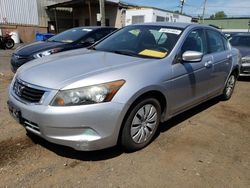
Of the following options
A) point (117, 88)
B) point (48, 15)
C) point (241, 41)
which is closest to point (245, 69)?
point (241, 41)

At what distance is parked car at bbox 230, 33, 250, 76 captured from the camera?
332 inches

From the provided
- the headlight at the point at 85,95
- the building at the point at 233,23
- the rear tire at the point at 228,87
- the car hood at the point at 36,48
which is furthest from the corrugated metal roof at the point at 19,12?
the building at the point at 233,23

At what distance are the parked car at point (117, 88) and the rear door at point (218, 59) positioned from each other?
0.50ft

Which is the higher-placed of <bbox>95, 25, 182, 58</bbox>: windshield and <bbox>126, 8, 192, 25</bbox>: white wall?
<bbox>126, 8, 192, 25</bbox>: white wall

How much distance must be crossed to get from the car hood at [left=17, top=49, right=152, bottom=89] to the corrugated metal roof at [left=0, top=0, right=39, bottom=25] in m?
22.9

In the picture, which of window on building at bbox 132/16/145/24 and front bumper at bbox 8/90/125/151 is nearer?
front bumper at bbox 8/90/125/151

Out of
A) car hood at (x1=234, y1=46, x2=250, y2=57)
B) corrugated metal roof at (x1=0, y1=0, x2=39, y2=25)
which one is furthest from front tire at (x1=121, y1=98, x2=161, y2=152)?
corrugated metal roof at (x1=0, y1=0, x2=39, y2=25)

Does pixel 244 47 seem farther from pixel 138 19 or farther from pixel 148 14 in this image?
pixel 138 19

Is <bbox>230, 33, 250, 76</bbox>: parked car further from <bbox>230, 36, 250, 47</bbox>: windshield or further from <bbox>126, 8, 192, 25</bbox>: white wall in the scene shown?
<bbox>126, 8, 192, 25</bbox>: white wall

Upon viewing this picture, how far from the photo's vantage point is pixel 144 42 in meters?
4.15

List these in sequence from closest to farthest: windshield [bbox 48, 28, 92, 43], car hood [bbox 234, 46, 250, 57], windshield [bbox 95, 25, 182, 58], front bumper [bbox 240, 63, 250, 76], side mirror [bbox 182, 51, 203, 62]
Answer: side mirror [bbox 182, 51, 203, 62], windshield [bbox 95, 25, 182, 58], windshield [bbox 48, 28, 92, 43], front bumper [bbox 240, 63, 250, 76], car hood [bbox 234, 46, 250, 57]

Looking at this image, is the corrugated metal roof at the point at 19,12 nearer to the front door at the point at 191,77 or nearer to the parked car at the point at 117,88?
the parked car at the point at 117,88

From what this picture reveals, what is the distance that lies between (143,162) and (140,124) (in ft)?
1.51

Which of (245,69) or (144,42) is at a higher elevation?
(144,42)
